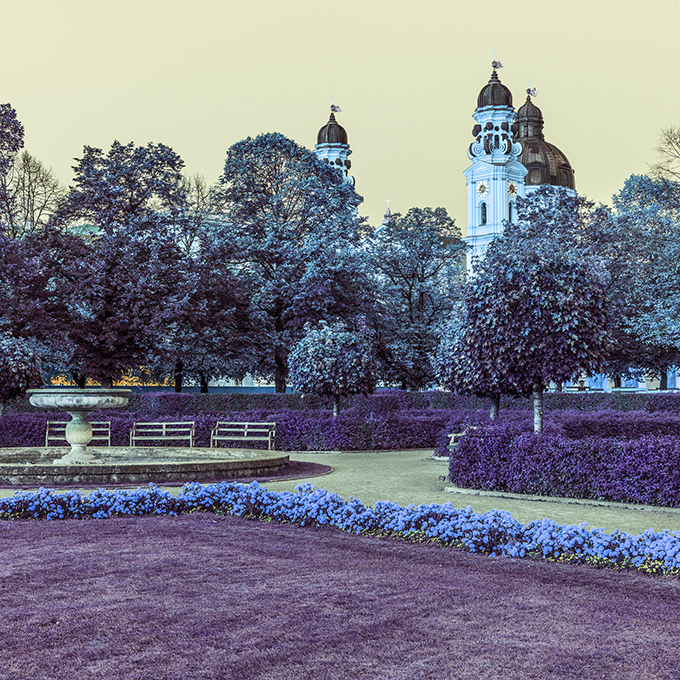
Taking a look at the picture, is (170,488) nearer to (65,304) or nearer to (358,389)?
(358,389)

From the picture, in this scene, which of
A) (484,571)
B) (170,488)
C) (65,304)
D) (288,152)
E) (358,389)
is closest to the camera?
(484,571)

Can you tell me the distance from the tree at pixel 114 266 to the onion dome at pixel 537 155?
5372cm

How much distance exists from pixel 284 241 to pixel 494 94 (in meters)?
42.0

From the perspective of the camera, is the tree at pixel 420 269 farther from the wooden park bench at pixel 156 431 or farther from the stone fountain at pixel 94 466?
the stone fountain at pixel 94 466

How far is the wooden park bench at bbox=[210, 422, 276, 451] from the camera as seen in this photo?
1738cm

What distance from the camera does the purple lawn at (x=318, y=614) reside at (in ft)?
13.5

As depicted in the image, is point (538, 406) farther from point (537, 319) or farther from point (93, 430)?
point (93, 430)

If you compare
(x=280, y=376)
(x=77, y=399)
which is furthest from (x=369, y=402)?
(x=77, y=399)

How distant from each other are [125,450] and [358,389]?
792cm

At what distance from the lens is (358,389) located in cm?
2200

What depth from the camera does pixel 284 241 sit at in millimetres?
30156

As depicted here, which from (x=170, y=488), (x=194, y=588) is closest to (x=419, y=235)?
(x=170, y=488)

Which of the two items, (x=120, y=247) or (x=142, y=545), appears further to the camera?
(x=120, y=247)

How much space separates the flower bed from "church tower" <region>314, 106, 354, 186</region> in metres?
58.2
